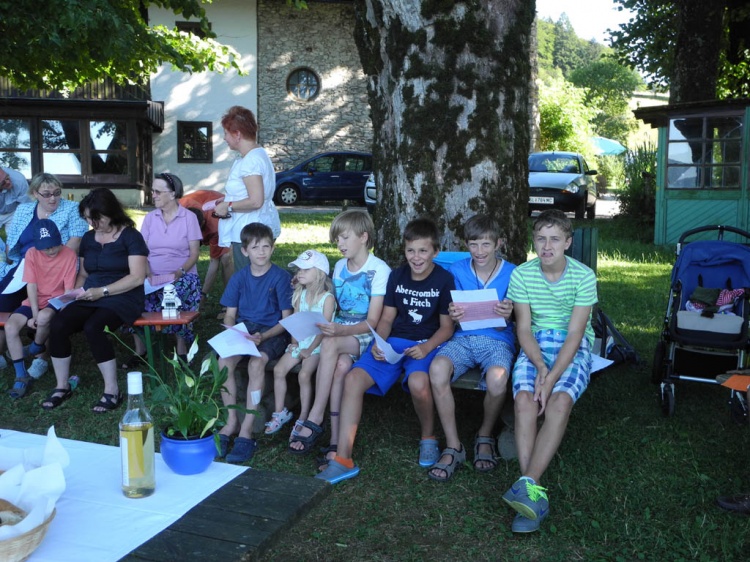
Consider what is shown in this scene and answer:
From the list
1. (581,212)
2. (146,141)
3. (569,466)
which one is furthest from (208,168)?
(569,466)

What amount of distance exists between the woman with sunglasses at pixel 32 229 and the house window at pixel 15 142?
754 inches

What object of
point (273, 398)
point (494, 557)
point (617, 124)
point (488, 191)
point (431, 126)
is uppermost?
point (617, 124)

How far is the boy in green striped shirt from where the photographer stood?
3844 mm

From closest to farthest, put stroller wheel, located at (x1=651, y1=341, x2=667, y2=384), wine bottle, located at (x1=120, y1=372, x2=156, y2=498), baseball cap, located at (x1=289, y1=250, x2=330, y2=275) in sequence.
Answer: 1. wine bottle, located at (x1=120, y1=372, x2=156, y2=498)
2. baseball cap, located at (x1=289, y1=250, x2=330, y2=275)
3. stroller wheel, located at (x1=651, y1=341, x2=667, y2=384)

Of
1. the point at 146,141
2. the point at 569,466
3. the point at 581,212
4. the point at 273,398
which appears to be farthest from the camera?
the point at 146,141

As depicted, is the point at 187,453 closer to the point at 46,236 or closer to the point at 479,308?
the point at 479,308

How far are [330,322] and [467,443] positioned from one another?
1.06m

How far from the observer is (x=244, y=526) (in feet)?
7.33

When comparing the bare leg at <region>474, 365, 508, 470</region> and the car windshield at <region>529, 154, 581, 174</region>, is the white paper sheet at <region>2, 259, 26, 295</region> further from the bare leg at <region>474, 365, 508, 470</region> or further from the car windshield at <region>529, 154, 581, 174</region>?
the car windshield at <region>529, 154, 581, 174</region>

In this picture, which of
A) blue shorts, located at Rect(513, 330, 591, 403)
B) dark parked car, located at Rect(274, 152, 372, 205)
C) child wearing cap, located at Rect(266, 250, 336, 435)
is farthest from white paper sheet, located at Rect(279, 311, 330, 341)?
dark parked car, located at Rect(274, 152, 372, 205)

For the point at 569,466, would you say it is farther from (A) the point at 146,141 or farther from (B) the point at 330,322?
(A) the point at 146,141

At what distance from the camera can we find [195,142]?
25.7m

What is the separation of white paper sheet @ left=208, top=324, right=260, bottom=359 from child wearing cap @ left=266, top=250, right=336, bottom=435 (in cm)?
19

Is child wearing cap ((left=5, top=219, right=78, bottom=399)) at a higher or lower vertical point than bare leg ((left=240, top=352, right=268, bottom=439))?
higher
